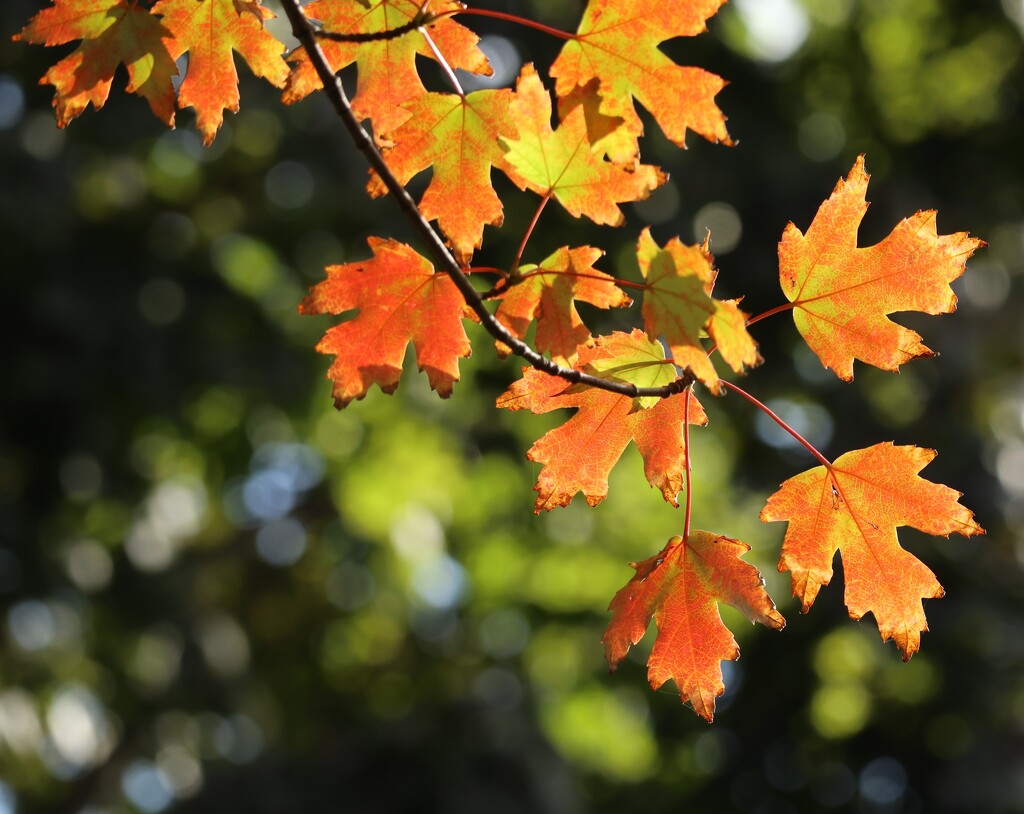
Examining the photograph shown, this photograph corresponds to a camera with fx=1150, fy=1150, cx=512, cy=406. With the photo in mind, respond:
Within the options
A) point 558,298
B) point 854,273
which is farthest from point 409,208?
point 854,273

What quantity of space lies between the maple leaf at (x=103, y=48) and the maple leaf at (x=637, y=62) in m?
0.47

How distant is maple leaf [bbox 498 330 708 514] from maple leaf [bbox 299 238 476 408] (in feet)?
0.38

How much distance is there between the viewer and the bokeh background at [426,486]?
8.91 m

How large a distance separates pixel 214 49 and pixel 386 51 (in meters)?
0.21

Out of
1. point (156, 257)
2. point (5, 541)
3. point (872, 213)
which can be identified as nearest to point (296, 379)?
point (156, 257)

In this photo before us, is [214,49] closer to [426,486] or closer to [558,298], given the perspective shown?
[558,298]

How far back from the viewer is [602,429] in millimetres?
1422

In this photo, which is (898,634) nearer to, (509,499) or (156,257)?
(156,257)

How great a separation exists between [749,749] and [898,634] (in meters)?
10.2

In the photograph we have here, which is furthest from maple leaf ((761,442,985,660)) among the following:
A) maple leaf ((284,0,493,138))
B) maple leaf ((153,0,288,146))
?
maple leaf ((153,0,288,146))

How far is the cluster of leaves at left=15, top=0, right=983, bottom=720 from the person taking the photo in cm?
122

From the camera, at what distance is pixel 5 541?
30.3 feet

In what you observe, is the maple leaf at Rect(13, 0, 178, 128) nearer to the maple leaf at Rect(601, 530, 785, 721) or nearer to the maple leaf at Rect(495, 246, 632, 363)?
the maple leaf at Rect(495, 246, 632, 363)

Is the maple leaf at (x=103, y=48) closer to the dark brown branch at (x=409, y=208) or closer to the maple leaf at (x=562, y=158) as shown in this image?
the dark brown branch at (x=409, y=208)
